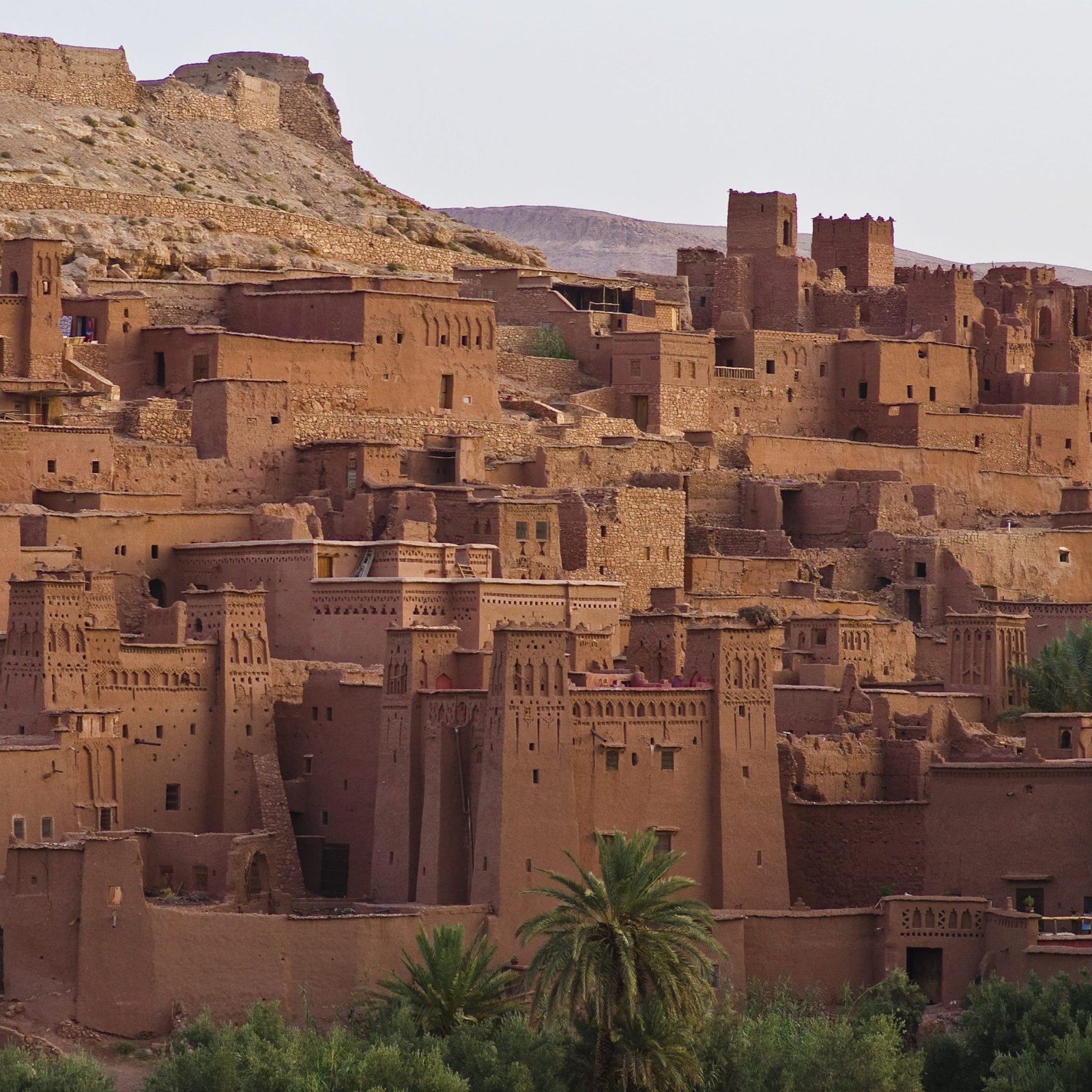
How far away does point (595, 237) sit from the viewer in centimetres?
11944

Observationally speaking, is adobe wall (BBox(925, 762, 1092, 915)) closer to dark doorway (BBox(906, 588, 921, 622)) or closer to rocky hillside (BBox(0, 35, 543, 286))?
dark doorway (BBox(906, 588, 921, 622))

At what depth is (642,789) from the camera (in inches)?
1684

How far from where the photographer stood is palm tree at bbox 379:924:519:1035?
39.2 metres

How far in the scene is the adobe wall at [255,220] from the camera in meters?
60.7

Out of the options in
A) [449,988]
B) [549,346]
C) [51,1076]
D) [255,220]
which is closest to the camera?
[51,1076]

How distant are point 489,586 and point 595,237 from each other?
7188cm

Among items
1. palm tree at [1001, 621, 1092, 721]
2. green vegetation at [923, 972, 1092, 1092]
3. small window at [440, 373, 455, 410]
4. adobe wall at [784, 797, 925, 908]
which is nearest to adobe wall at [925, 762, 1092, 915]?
adobe wall at [784, 797, 925, 908]

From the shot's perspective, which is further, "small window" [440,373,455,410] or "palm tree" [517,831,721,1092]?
"small window" [440,373,455,410]

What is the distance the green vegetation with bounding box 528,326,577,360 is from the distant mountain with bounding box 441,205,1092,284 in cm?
5211

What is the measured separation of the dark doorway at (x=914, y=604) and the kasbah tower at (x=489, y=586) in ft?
0.17

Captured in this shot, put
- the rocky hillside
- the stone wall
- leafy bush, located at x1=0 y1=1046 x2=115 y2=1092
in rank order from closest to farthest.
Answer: leafy bush, located at x1=0 y1=1046 x2=115 y2=1092 < the stone wall < the rocky hillside

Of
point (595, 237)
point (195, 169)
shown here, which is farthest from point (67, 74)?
point (595, 237)

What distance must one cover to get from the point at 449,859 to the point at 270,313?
16472 millimetres

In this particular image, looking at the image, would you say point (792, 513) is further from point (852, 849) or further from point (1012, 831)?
point (1012, 831)
